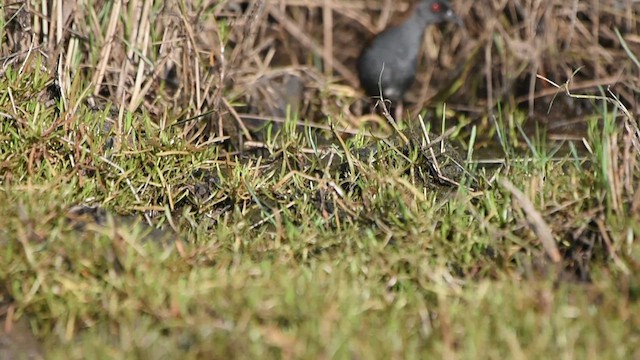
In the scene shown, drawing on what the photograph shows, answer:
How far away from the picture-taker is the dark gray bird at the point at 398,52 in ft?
20.0

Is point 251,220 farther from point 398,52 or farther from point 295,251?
point 398,52

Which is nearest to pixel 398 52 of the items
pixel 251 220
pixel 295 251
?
pixel 251 220

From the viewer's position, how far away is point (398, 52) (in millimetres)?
6246

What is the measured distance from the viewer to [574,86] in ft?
18.3

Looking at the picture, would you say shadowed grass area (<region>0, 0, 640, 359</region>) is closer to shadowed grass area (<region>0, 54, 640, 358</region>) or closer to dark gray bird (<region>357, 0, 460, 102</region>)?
shadowed grass area (<region>0, 54, 640, 358</region>)

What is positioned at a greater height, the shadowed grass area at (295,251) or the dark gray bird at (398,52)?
the shadowed grass area at (295,251)

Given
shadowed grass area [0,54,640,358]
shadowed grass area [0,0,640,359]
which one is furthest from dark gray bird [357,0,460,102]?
shadowed grass area [0,54,640,358]

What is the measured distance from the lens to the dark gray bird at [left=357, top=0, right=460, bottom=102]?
240 inches

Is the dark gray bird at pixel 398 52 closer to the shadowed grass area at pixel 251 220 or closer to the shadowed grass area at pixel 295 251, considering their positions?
the shadowed grass area at pixel 251 220

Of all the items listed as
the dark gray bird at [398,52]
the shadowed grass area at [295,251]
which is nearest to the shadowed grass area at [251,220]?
the shadowed grass area at [295,251]

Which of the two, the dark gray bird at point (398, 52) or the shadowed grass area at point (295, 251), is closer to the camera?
the shadowed grass area at point (295, 251)

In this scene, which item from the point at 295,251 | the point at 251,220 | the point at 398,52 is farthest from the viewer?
the point at 398,52

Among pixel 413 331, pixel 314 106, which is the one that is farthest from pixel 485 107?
pixel 413 331

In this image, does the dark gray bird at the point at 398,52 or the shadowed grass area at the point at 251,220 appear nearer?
the shadowed grass area at the point at 251,220
